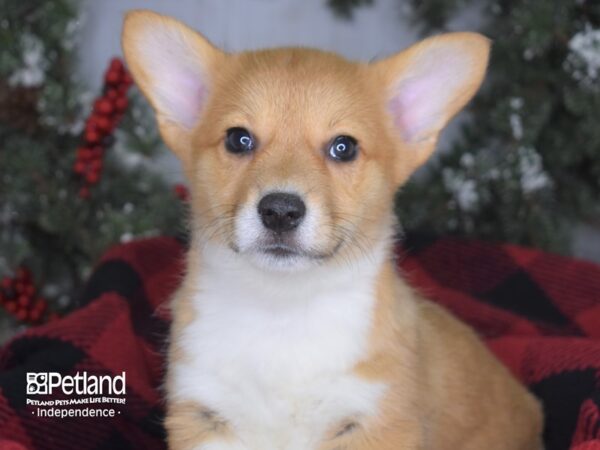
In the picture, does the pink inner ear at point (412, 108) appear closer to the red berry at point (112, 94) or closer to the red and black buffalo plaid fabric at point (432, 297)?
the red and black buffalo plaid fabric at point (432, 297)

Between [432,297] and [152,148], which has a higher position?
[152,148]

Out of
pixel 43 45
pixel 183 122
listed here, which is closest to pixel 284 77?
pixel 183 122

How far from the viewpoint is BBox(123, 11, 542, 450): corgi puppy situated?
84.1 inches

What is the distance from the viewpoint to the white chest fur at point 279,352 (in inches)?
85.2

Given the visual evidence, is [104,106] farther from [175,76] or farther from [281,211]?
[281,211]

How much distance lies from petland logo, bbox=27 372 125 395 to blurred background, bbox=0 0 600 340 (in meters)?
0.93

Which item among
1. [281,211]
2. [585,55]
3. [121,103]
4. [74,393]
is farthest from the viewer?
[121,103]

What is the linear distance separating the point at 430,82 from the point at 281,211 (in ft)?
2.39

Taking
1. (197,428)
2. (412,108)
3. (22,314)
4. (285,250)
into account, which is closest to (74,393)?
(197,428)

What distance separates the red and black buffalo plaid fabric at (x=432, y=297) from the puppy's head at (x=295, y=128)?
512mm

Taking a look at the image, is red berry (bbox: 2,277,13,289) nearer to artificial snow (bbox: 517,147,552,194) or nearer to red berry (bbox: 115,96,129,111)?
red berry (bbox: 115,96,129,111)

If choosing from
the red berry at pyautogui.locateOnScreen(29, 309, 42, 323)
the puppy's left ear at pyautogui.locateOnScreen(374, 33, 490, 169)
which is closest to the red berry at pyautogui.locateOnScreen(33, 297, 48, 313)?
the red berry at pyautogui.locateOnScreen(29, 309, 42, 323)

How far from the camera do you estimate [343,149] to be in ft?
7.32

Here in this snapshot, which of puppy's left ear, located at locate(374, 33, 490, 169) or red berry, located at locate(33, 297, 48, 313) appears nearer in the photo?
puppy's left ear, located at locate(374, 33, 490, 169)
